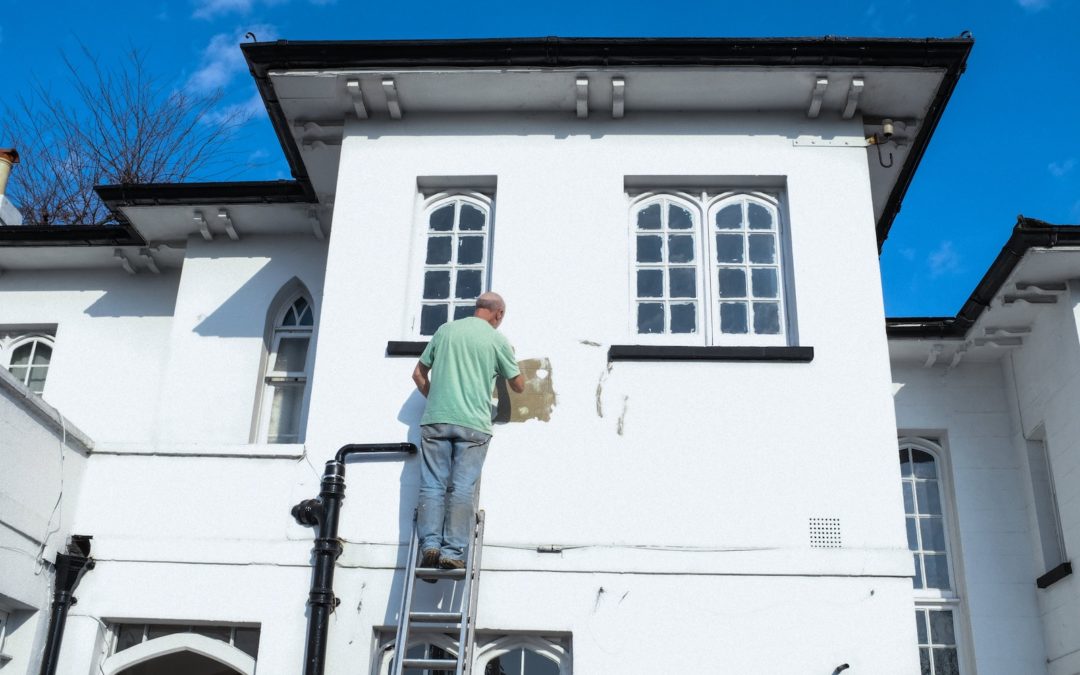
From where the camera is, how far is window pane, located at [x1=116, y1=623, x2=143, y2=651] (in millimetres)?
8430

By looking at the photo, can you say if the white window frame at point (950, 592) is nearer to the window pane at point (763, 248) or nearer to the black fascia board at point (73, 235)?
the window pane at point (763, 248)

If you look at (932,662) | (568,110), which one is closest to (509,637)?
(568,110)

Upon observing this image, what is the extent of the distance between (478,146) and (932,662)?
7.15m

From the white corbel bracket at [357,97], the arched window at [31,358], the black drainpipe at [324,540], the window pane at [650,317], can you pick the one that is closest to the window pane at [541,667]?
the black drainpipe at [324,540]

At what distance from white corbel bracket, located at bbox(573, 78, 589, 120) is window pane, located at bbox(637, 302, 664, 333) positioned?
1833mm

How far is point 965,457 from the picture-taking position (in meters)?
12.3

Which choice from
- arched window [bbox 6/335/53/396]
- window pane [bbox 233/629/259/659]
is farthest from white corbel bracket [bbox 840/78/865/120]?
arched window [bbox 6/335/53/396]

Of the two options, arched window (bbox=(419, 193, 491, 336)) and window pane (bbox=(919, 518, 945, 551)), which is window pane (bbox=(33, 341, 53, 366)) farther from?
window pane (bbox=(919, 518, 945, 551))

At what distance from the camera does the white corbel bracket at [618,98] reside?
9.47 m

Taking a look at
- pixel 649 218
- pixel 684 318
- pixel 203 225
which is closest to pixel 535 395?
pixel 684 318

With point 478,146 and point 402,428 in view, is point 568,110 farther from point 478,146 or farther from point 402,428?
point 402,428

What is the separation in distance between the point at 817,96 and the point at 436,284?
143 inches

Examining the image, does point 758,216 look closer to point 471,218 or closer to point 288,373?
point 471,218

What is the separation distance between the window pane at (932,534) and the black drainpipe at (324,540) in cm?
649
